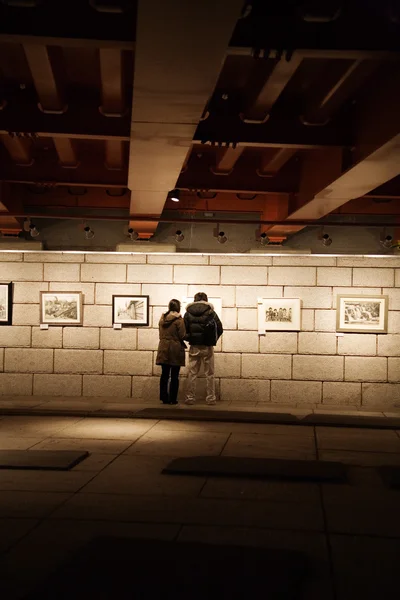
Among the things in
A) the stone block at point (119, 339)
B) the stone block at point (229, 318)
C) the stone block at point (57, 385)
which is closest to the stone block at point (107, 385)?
the stone block at point (57, 385)

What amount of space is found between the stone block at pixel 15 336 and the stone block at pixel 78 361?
610 millimetres

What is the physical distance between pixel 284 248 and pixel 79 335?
411 cm

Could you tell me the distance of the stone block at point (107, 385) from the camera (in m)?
12.2

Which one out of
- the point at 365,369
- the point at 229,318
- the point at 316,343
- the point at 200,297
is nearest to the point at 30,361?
the point at 200,297

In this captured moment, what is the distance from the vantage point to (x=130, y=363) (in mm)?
12156

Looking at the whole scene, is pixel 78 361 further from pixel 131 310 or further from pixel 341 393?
pixel 341 393

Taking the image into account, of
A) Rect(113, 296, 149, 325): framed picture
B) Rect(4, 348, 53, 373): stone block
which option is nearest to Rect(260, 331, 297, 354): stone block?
Rect(113, 296, 149, 325): framed picture

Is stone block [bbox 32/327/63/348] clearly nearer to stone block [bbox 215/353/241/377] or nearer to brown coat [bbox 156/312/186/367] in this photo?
brown coat [bbox 156/312/186/367]

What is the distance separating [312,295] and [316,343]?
88cm

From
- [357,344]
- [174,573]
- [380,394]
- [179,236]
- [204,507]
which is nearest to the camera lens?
[174,573]

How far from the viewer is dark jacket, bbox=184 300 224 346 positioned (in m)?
11.2

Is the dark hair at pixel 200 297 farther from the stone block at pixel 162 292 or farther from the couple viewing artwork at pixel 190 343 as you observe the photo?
the stone block at pixel 162 292

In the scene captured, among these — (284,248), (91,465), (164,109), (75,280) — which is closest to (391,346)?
(284,248)

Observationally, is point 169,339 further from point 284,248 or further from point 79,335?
point 284,248
